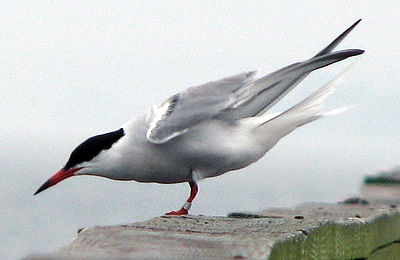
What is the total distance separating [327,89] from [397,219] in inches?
46.5

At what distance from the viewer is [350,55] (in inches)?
197

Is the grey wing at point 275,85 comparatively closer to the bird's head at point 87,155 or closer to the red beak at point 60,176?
the bird's head at point 87,155

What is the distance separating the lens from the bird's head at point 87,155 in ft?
18.1

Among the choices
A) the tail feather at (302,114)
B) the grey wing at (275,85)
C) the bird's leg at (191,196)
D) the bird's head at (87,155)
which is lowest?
the bird's leg at (191,196)

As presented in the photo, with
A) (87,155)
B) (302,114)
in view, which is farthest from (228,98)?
(87,155)

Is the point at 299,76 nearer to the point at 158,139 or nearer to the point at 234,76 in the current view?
the point at 234,76

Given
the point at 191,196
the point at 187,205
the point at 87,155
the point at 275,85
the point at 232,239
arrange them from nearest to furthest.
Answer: the point at 232,239 < the point at 187,205 < the point at 191,196 < the point at 275,85 < the point at 87,155

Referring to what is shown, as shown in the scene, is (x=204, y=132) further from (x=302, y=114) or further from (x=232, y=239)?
(x=232, y=239)

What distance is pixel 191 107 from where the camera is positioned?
18.1ft

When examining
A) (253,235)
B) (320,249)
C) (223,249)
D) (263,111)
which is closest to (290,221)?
(320,249)

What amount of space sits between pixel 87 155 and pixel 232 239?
2589 millimetres

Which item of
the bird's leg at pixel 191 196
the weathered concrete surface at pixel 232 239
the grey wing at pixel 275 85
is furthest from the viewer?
the grey wing at pixel 275 85

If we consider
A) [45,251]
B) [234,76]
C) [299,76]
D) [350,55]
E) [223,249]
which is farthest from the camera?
[234,76]

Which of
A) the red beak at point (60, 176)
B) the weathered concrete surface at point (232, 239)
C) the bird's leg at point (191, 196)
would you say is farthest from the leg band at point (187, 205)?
the red beak at point (60, 176)
